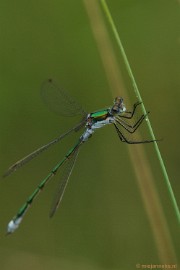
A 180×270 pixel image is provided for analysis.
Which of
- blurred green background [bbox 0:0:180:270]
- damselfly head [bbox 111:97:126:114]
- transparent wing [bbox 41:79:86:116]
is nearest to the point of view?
damselfly head [bbox 111:97:126:114]

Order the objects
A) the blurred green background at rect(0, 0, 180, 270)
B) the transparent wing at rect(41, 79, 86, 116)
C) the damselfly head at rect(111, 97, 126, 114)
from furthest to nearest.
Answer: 1. the blurred green background at rect(0, 0, 180, 270)
2. the transparent wing at rect(41, 79, 86, 116)
3. the damselfly head at rect(111, 97, 126, 114)

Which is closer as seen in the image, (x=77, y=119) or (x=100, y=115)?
(x=100, y=115)

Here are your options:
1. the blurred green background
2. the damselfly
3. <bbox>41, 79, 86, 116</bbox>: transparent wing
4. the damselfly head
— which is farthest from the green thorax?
the blurred green background

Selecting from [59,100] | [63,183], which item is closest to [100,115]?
[59,100]

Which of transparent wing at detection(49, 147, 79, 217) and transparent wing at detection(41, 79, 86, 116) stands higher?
transparent wing at detection(41, 79, 86, 116)

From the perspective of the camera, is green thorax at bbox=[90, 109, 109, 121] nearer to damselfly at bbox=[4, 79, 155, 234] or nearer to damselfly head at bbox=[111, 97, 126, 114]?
damselfly at bbox=[4, 79, 155, 234]

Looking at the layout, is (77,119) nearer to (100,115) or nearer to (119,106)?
(100,115)

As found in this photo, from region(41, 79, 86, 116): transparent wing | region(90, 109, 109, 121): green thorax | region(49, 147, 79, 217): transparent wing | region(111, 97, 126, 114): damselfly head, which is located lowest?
region(49, 147, 79, 217): transparent wing
